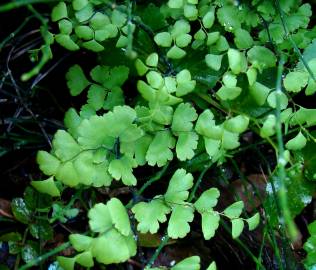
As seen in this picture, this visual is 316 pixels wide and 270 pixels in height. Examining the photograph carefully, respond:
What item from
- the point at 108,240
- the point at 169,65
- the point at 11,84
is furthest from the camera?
the point at 11,84

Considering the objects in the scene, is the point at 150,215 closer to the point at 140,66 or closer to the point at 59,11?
the point at 140,66

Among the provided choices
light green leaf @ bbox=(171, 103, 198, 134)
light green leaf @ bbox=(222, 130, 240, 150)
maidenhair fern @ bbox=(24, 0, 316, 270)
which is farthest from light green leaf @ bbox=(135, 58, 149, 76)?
light green leaf @ bbox=(222, 130, 240, 150)

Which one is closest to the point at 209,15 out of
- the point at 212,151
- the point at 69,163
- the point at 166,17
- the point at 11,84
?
the point at 166,17

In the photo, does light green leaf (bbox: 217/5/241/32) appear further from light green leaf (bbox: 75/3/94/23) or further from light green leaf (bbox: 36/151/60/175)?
light green leaf (bbox: 36/151/60/175)

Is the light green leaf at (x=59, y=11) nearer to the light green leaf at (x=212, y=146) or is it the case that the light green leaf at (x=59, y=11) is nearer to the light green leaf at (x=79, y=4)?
the light green leaf at (x=79, y=4)

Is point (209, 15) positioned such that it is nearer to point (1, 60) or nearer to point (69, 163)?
point (69, 163)

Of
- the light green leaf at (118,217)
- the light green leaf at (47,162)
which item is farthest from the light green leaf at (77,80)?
the light green leaf at (118,217)

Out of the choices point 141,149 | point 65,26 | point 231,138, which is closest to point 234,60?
point 231,138
